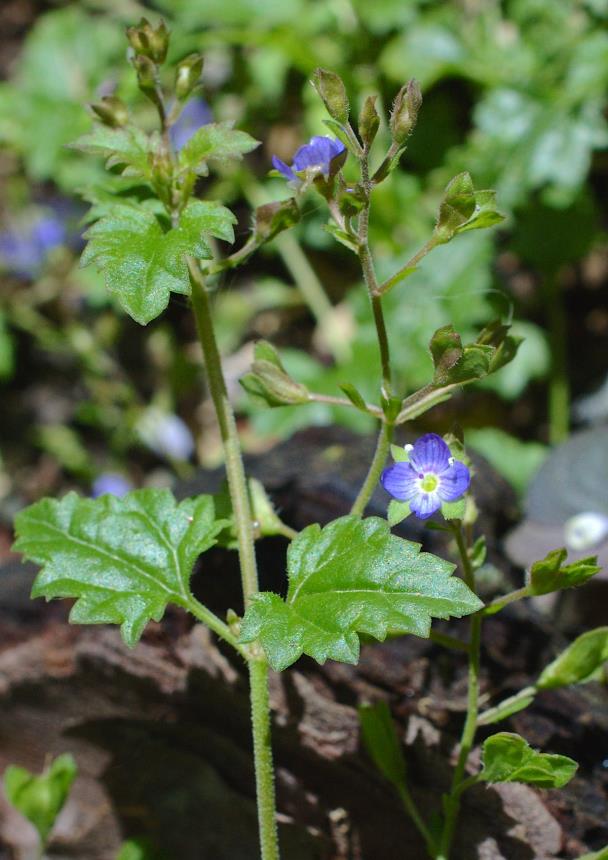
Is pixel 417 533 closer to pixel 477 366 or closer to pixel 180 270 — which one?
pixel 477 366

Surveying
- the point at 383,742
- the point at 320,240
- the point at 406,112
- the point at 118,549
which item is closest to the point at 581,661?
the point at 383,742

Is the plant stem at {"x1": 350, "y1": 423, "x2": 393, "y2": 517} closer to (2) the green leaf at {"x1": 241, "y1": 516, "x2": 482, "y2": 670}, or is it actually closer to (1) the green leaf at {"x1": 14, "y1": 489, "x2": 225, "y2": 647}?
(2) the green leaf at {"x1": 241, "y1": 516, "x2": 482, "y2": 670}

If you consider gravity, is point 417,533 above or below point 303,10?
below

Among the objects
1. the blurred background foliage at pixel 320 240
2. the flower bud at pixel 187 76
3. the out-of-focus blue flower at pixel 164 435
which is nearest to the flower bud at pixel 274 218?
the flower bud at pixel 187 76

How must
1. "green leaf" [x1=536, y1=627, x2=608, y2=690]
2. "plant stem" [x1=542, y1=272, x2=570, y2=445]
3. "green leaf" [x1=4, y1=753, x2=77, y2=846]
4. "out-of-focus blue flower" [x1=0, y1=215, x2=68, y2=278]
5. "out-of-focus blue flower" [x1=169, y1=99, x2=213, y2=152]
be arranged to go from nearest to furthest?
1. "green leaf" [x1=536, y1=627, x2=608, y2=690]
2. "green leaf" [x1=4, y1=753, x2=77, y2=846]
3. "plant stem" [x1=542, y1=272, x2=570, y2=445]
4. "out-of-focus blue flower" [x1=169, y1=99, x2=213, y2=152]
5. "out-of-focus blue flower" [x1=0, y1=215, x2=68, y2=278]

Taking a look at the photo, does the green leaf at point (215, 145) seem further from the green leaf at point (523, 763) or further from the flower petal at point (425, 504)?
the green leaf at point (523, 763)

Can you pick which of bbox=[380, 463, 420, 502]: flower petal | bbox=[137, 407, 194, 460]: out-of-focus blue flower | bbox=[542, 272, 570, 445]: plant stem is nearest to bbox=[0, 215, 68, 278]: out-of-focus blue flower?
bbox=[137, 407, 194, 460]: out-of-focus blue flower

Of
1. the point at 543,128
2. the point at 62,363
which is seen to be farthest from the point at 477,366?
the point at 62,363
